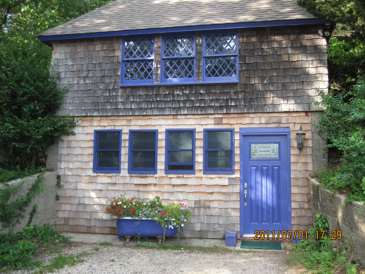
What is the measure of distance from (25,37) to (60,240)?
8.46 metres

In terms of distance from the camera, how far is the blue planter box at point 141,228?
6.19 metres

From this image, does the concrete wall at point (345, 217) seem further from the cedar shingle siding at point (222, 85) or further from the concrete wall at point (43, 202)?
the concrete wall at point (43, 202)

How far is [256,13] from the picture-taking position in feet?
23.1

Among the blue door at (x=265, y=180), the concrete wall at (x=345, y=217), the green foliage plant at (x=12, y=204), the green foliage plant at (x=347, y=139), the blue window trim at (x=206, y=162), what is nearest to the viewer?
the concrete wall at (x=345, y=217)

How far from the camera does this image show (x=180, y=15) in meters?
7.59

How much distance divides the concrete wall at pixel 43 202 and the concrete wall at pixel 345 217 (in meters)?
6.19

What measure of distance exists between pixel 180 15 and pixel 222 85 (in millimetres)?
2420

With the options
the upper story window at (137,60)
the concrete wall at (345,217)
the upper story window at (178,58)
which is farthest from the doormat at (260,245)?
the upper story window at (137,60)

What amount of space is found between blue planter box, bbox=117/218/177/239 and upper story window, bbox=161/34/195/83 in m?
3.49

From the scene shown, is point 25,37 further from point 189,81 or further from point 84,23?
point 189,81

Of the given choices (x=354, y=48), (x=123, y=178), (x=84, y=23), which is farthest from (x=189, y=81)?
(x=354, y=48)

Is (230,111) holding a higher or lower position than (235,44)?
lower
